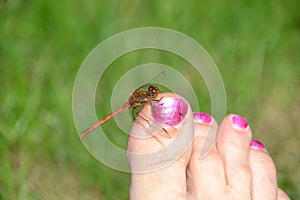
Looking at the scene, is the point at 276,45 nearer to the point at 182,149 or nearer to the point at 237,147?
the point at 237,147

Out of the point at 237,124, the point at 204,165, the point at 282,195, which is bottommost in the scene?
the point at 282,195

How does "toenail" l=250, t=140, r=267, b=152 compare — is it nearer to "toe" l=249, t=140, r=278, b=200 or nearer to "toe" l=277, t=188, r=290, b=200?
"toe" l=249, t=140, r=278, b=200

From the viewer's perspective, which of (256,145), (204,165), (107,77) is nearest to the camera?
(204,165)

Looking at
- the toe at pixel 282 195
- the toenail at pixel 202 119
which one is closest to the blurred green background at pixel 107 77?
the toe at pixel 282 195

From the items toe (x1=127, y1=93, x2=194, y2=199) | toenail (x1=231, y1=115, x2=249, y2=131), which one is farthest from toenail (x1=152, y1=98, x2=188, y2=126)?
toenail (x1=231, y1=115, x2=249, y2=131)

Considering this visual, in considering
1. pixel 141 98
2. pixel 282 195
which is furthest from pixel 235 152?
pixel 141 98

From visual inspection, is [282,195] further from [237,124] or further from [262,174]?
[237,124]

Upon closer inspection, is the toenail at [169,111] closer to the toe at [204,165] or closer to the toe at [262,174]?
the toe at [204,165]

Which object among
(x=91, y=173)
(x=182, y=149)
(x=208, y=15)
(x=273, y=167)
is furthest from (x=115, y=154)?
(x=208, y=15)
